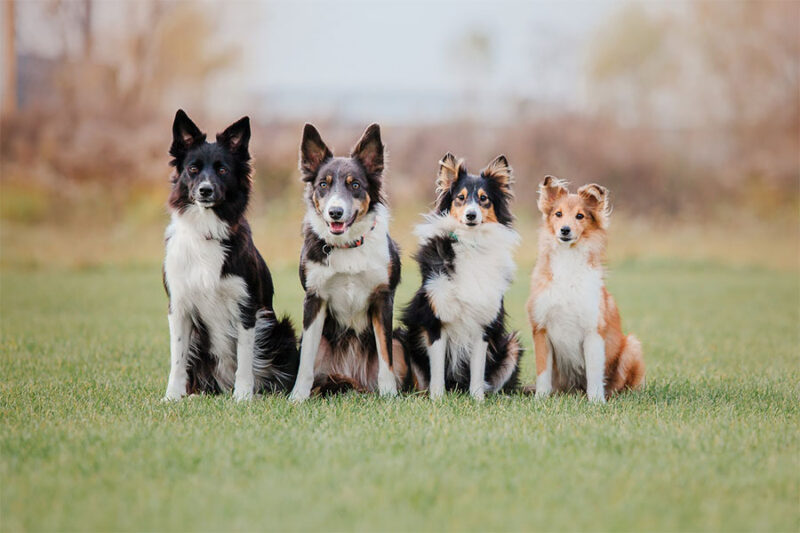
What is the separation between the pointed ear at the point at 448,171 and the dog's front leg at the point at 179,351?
2.15m

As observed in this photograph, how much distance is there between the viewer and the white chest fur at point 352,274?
213 inches

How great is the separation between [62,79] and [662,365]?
68.0 ft

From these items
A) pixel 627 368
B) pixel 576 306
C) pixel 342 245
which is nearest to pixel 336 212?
pixel 342 245

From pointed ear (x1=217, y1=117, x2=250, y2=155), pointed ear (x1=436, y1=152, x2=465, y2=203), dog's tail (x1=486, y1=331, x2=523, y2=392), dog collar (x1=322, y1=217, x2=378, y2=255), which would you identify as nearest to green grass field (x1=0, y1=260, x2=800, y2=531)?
dog's tail (x1=486, y1=331, x2=523, y2=392)

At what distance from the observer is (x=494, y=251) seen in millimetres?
5680

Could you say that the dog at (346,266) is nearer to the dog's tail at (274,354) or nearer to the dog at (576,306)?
the dog's tail at (274,354)

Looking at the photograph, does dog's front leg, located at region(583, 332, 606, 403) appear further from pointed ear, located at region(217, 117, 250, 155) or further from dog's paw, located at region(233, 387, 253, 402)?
pointed ear, located at region(217, 117, 250, 155)

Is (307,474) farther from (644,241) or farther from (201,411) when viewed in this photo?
(644,241)

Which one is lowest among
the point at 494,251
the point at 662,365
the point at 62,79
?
the point at 662,365

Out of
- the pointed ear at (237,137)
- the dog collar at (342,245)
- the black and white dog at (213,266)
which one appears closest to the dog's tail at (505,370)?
the dog collar at (342,245)

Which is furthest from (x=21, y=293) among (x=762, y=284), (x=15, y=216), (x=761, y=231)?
(x=761, y=231)

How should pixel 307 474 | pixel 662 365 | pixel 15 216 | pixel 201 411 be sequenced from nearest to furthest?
pixel 307 474 < pixel 201 411 < pixel 662 365 < pixel 15 216

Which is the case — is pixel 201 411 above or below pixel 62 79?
below

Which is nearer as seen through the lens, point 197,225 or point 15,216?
point 197,225
